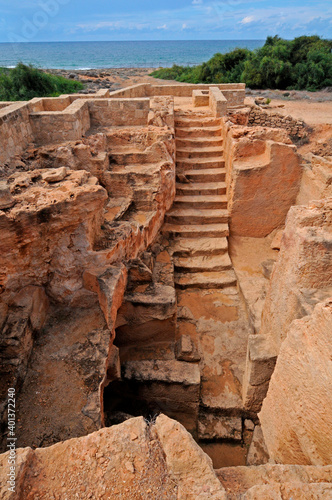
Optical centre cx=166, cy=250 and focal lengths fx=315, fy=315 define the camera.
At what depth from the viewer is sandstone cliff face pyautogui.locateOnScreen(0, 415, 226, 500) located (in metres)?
1.73

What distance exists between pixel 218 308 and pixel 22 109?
5.17m

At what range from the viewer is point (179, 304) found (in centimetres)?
572

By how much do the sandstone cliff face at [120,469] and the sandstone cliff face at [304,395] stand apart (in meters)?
0.95

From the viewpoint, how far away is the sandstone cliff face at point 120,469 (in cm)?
173

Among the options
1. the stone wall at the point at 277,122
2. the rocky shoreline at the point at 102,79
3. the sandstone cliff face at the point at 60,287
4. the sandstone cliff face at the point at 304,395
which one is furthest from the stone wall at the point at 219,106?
the rocky shoreline at the point at 102,79

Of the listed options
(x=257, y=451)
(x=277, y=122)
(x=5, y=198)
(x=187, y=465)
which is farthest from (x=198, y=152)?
(x=187, y=465)

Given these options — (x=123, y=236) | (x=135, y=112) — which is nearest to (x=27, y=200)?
(x=123, y=236)

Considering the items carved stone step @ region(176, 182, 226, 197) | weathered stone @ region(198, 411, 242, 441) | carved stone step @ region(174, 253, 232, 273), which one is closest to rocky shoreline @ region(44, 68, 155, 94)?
carved stone step @ region(176, 182, 226, 197)

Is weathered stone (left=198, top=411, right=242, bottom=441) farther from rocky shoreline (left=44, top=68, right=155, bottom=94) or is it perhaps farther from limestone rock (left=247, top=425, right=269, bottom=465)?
rocky shoreline (left=44, top=68, right=155, bottom=94)

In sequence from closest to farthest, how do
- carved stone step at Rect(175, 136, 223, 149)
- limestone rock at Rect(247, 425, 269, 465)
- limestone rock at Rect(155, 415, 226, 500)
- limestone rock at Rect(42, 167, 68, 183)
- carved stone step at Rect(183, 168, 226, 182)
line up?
limestone rock at Rect(155, 415, 226, 500), limestone rock at Rect(247, 425, 269, 465), limestone rock at Rect(42, 167, 68, 183), carved stone step at Rect(183, 168, 226, 182), carved stone step at Rect(175, 136, 223, 149)

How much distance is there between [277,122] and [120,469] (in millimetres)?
10875

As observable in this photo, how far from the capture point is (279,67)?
1955 cm

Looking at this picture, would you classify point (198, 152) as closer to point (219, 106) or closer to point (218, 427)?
point (219, 106)

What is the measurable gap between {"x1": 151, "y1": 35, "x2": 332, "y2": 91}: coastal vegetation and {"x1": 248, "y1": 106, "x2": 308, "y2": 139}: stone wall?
11.1 metres
